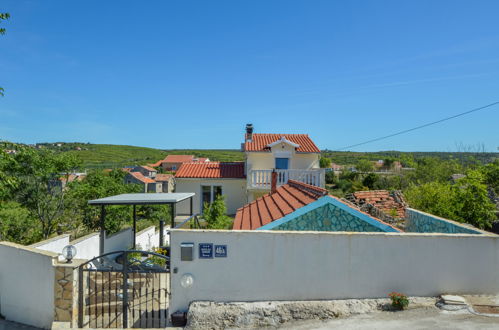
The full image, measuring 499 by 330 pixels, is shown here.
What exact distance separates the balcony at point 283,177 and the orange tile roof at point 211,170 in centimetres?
193

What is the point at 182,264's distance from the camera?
5758 millimetres

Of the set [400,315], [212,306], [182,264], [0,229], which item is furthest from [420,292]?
[0,229]

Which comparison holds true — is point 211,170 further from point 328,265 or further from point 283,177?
point 328,265

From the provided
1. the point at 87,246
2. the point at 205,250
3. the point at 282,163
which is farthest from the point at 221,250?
the point at 282,163

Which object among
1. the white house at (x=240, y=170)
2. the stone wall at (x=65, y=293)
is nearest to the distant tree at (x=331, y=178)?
the white house at (x=240, y=170)

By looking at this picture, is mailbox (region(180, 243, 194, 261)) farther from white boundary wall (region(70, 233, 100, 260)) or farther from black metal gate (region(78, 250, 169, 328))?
white boundary wall (region(70, 233, 100, 260))

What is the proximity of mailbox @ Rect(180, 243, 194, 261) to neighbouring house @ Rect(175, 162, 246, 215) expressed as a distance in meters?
14.8

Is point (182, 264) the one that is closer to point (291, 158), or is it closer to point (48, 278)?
point (48, 278)

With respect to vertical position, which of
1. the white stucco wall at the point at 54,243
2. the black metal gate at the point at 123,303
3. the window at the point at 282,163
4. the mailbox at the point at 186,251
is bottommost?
the black metal gate at the point at 123,303

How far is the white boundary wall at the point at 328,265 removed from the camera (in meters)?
5.74

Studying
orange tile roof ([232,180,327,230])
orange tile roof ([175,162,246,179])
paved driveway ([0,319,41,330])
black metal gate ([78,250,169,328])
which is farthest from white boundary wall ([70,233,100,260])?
orange tile roof ([175,162,246,179])

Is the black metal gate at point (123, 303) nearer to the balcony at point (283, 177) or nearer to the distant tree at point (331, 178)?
the balcony at point (283, 177)

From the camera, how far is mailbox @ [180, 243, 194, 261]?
5.68 meters

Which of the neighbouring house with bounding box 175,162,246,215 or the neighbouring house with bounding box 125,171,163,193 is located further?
the neighbouring house with bounding box 125,171,163,193
